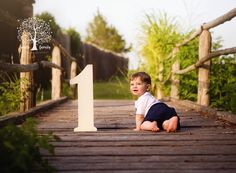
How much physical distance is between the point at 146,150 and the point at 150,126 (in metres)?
0.75

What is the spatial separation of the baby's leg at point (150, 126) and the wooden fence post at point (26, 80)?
5.09 feet

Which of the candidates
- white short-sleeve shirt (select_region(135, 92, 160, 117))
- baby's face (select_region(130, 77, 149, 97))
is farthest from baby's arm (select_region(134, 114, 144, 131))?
baby's face (select_region(130, 77, 149, 97))

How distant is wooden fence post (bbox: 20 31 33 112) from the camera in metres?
4.39

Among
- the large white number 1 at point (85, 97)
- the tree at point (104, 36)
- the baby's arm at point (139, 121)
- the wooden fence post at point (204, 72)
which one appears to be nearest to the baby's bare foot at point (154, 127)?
the baby's arm at point (139, 121)

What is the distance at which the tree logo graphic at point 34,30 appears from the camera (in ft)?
15.2

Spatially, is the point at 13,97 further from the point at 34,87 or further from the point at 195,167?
the point at 195,167

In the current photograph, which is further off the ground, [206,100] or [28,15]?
[28,15]

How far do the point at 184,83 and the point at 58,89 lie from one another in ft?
6.77

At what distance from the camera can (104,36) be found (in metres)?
48.0

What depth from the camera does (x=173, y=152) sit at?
94.2 inches

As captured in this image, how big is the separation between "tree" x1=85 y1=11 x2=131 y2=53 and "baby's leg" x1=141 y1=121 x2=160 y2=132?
140 feet

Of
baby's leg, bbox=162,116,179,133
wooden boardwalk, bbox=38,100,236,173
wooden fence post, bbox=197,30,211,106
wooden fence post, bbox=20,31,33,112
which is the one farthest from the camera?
wooden fence post, bbox=197,30,211,106

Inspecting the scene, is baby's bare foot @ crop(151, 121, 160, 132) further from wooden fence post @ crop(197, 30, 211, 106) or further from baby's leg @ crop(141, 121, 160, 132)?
wooden fence post @ crop(197, 30, 211, 106)

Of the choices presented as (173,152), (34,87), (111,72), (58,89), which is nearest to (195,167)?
(173,152)
